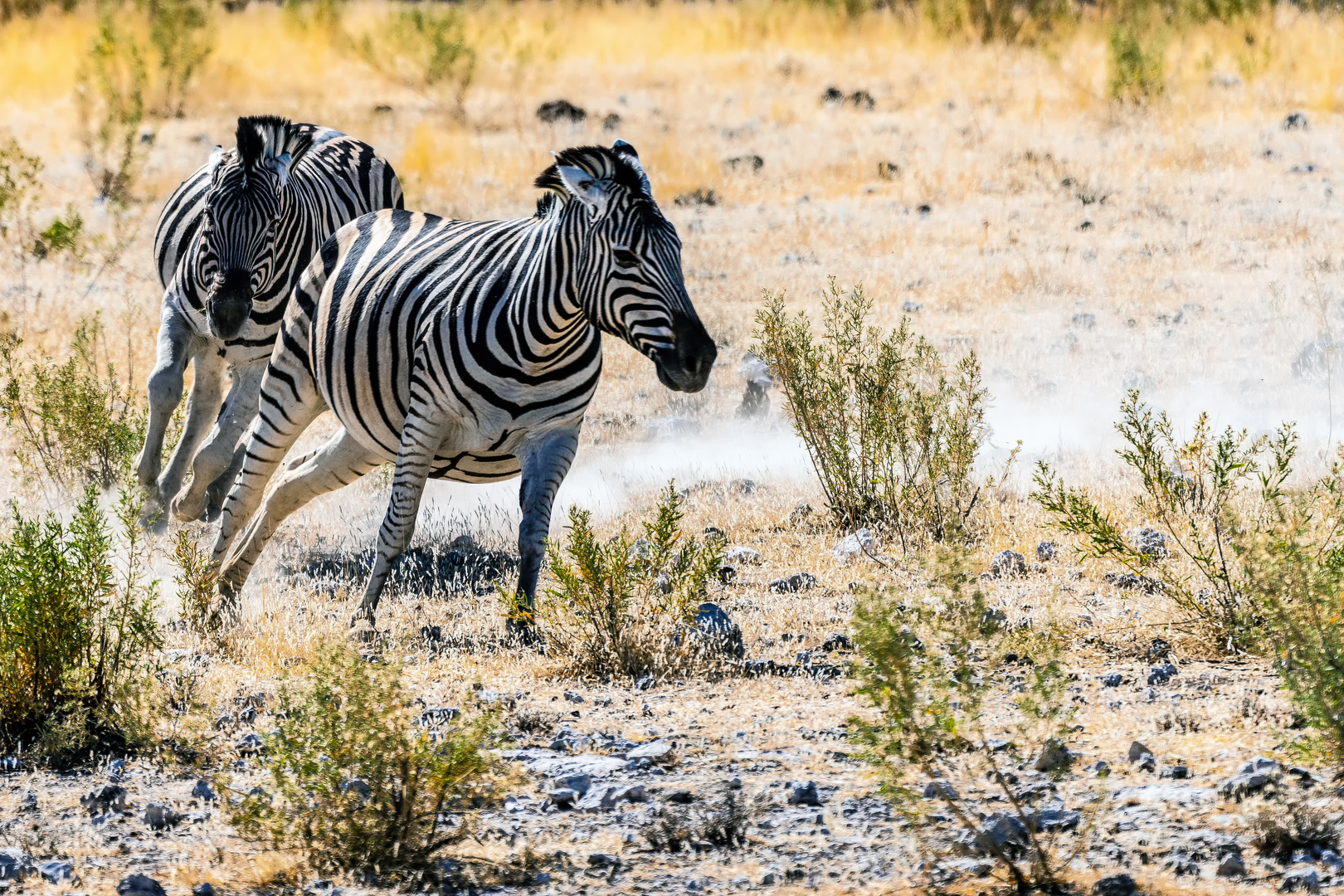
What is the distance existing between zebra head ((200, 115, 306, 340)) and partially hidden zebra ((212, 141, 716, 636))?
35 cm

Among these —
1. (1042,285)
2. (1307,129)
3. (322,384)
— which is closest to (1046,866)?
(322,384)

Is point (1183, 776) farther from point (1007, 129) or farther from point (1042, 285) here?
point (1007, 129)

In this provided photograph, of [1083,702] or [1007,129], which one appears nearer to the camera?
[1083,702]

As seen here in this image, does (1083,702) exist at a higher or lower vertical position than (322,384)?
lower

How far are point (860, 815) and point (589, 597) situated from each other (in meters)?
1.75

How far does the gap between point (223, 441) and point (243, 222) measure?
1308mm

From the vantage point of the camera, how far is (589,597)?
559 centimetres

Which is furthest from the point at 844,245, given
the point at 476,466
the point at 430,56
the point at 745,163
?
the point at 430,56

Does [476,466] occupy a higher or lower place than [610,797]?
higher

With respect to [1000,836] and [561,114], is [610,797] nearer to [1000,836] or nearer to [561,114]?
[1000,836]

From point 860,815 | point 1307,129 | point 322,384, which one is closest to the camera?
point 860,815

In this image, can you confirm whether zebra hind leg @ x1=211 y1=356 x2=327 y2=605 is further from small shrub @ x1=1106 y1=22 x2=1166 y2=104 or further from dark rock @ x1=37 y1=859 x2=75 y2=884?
small shrub @ x1=1106 y1=22 x2=1166 y2=104

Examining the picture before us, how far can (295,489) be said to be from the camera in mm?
7199

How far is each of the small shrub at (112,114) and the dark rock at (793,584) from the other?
408 inches
